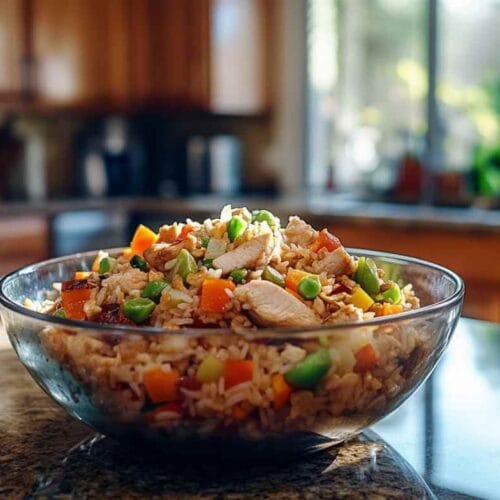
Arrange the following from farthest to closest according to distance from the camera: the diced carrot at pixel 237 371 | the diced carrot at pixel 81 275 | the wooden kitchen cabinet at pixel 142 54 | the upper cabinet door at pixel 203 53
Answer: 1. the upper cabinet door at pixel 203 53
2. the wooden kitchen cabinet at pixel 142 54
3. the diced carrot at pixel 81 275
4. the diced carrot at pixel 237 371

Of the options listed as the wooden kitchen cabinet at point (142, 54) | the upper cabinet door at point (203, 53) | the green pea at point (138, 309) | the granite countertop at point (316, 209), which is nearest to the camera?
the green pea at point (138, 309)

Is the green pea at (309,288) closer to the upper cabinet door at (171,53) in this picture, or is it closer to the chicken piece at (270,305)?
the chicken piece at (270,305)

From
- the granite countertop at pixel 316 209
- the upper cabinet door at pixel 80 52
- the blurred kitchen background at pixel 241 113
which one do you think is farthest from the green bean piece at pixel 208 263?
the upper cabinet door at pixel 80 52

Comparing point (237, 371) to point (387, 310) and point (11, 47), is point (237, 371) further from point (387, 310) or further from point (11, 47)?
point (11, 47)

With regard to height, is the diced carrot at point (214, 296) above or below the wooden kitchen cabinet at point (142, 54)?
below

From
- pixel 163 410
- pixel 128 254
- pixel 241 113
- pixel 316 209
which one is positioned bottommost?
pixel 316 209

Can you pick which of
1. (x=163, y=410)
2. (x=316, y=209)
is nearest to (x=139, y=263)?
(x=163, y=410)
